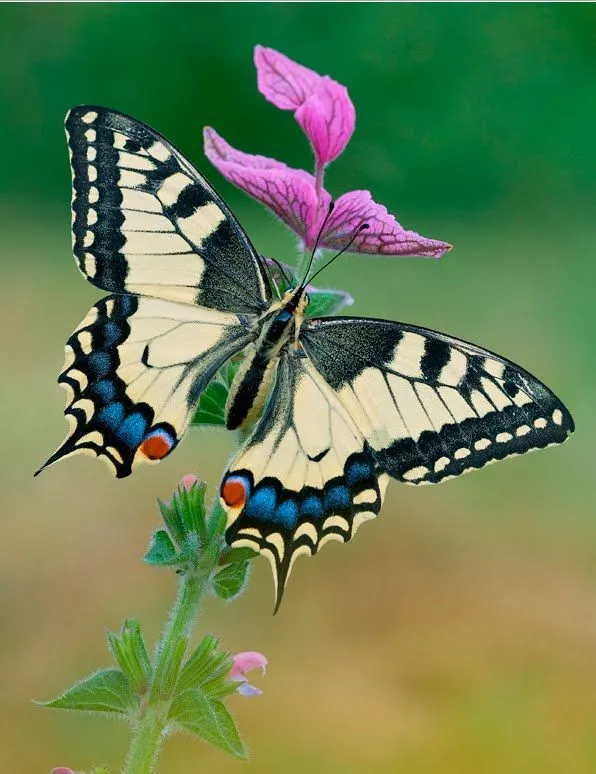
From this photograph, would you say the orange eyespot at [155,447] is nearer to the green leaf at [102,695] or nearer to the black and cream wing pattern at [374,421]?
the black and cream wing pattern at [374,421]

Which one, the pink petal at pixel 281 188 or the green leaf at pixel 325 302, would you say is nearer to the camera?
the pink petal at pixel 281 188

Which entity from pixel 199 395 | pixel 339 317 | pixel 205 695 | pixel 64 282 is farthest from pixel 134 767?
pixel 64 282

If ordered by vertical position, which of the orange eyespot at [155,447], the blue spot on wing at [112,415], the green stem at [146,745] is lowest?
the green stem at [146,745]

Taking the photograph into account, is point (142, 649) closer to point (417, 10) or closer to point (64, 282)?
point (64, 282)

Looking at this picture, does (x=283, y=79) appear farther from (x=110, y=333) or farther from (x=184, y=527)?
(x=184, y=527)

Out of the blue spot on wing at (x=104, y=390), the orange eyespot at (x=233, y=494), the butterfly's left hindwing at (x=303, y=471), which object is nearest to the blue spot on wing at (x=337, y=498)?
the butterfly's left hindwing at (x=303, y=471)

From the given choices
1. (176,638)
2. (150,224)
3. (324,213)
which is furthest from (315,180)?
(176,638)
